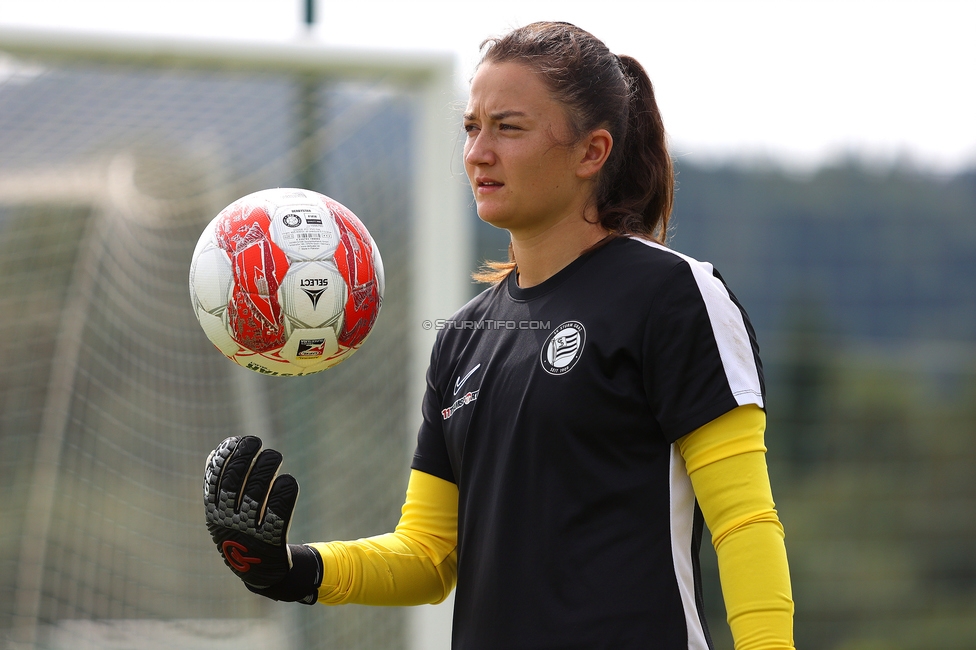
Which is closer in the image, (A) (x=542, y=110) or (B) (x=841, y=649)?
(A) (x=542, y=110)

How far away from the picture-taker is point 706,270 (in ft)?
5.89

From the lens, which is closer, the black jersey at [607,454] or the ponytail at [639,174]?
the black jersey at [607,454]

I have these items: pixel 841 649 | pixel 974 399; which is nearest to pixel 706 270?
pixel 841 649

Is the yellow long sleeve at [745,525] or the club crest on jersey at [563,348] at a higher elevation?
the club crest on jersey at [563,348]

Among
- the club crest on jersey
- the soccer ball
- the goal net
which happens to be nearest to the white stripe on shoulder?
the club crest on jersey

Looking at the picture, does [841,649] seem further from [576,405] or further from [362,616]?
[576,405]

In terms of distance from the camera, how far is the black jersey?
1700 millimetres

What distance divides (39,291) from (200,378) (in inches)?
35.0

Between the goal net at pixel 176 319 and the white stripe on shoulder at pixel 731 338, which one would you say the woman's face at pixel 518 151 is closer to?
the white stripe on shoulder at pixel 731 338

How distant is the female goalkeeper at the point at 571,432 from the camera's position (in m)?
1.69

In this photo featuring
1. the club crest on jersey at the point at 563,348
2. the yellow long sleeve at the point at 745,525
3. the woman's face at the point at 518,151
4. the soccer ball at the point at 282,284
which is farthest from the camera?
the soccer ball at the point at 282,284

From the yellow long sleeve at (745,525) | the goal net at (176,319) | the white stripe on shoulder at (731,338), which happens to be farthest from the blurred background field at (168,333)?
the yellow long sleeve at (745,525)

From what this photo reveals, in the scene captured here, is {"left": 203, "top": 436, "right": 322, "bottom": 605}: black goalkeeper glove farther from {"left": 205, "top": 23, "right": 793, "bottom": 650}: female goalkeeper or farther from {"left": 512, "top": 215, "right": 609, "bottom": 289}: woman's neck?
{"left": 512, "top": 215, "right": 609, "bottom": 289}: woman's neck

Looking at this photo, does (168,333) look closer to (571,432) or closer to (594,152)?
(594,152)
